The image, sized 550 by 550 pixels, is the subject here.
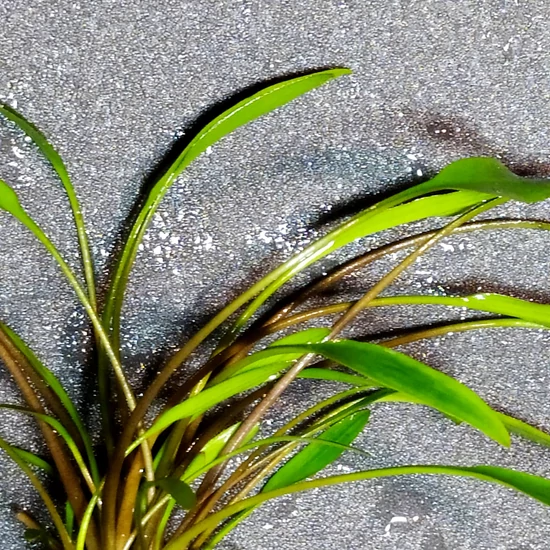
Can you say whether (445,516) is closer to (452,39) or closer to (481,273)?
(481,273)

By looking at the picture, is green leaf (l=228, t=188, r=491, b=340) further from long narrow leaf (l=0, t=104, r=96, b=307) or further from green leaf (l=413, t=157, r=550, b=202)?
long narrow leaf (l=0, t=104, r=96, b=307)

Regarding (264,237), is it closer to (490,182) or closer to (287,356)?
(287,356)

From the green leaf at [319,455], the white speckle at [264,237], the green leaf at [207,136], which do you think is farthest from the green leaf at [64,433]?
the white speckle at [264,237]

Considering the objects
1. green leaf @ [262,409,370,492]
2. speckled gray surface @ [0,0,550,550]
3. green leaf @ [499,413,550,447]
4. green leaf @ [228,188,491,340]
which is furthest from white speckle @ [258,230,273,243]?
green leaf @ [499,413,550,447]

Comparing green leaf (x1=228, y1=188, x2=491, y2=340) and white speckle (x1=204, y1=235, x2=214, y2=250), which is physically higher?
white speckle (x1=204, y1=235, x2=214, y2=250)

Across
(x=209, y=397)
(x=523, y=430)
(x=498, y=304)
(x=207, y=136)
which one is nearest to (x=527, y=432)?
(x=523, y=430)
